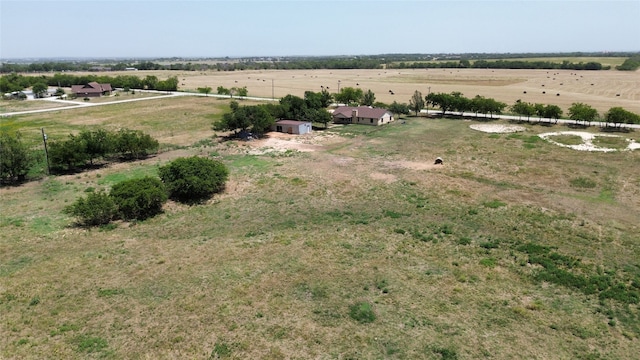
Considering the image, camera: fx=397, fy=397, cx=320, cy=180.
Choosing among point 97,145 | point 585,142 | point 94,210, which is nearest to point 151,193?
point 94,210

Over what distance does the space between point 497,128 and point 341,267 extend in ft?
174

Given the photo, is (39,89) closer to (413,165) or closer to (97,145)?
(97,145)

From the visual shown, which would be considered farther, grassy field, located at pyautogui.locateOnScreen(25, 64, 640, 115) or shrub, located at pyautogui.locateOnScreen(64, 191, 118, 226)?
grassy field, located at pyautogui.locateOnScreen(25, 64, 640, 115)

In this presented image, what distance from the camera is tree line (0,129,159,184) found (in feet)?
132

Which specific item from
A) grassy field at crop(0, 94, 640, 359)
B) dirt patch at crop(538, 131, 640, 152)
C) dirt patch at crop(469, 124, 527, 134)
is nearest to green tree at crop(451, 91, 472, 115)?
dirt patch at crop(469, 124, 527, 134)

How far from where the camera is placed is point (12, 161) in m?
39.7

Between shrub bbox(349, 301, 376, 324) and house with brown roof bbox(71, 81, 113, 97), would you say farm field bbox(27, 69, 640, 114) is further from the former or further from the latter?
shrub bbox(349, 301, 376, 324)

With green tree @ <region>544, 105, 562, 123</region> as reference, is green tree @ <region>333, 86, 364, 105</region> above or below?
above

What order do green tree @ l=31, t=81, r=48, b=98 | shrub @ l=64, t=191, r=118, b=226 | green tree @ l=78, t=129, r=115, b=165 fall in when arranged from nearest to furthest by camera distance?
shrub @ l=64, t=191, r=118, b=226
green tree @ l=78, t=129, r=115, b=165
green tree @ l=31, t=81, r=48, b=98

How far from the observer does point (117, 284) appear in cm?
2272

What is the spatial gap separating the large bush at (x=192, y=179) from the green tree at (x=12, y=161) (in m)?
15.8

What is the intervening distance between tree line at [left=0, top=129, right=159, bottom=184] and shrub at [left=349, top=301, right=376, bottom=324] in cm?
3772

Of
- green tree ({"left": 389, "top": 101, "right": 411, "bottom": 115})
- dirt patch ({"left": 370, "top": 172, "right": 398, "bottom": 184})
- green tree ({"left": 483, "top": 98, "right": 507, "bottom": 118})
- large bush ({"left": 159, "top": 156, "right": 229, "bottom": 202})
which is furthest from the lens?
green tree ({"left": 389, "top": 101, "right": 411, "bottom": 115})

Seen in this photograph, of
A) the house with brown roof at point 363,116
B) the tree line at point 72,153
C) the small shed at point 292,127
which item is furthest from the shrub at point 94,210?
the house with brown roof at point 363,116
